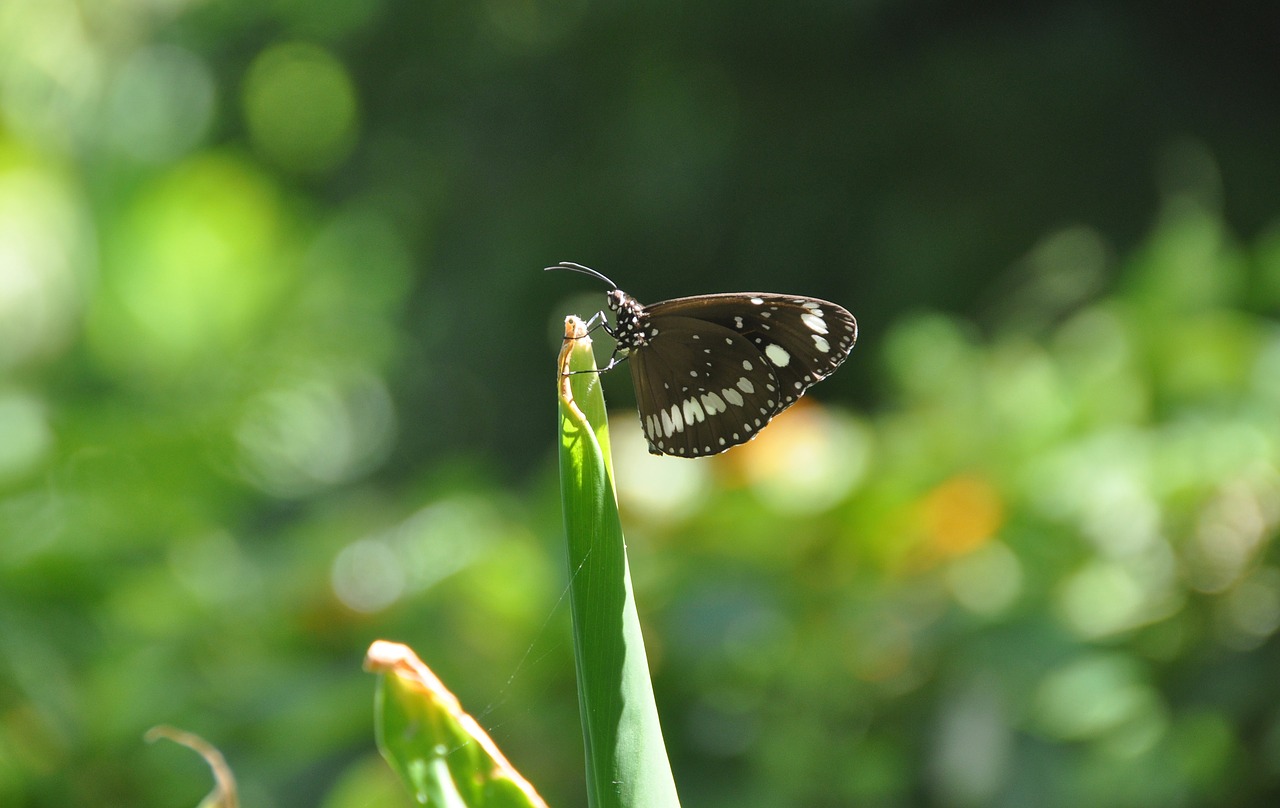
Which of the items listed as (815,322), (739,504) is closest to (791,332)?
(815,322)

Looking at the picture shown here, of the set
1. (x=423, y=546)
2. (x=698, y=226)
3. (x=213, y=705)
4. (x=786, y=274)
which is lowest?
(x=213, y=705)

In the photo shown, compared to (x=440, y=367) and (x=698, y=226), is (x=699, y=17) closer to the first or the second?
(x=698, y=226)

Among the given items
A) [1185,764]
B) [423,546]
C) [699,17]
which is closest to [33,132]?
[423,546]

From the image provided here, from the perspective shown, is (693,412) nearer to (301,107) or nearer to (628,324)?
(628,324)

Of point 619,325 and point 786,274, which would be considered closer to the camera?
point 619,325

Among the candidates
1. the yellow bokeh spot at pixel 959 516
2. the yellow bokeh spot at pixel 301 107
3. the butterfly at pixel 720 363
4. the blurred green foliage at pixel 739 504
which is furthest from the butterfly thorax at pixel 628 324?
the yellow bokeh spot at pixel 301 107

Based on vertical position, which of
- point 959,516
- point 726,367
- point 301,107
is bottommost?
point 959,516
